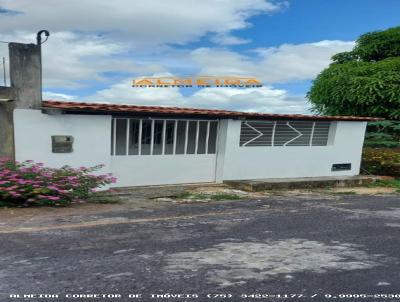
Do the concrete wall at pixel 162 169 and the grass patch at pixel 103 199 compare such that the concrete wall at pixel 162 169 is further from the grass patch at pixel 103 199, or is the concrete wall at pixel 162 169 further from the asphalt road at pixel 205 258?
the asphalt road at pixel 205 258

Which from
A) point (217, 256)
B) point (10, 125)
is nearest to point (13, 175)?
point (10, 125)

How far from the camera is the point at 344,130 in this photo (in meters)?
15.3

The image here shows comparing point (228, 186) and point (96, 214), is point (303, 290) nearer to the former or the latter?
point (96, 214)

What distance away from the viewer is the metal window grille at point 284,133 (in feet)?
45.0

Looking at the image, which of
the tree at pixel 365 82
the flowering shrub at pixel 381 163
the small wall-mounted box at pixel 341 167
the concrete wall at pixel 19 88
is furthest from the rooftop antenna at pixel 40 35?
the tree at pixel 365 82

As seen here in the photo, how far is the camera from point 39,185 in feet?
28.2

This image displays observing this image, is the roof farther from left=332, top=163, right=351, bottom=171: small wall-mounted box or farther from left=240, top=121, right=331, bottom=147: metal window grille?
left=332, top=163, right=351, bottom=171: small wall-mounted box

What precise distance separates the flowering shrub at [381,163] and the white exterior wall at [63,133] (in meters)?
11.1

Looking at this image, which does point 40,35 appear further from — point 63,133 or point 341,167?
point 341,167

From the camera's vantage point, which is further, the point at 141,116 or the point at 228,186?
the point at 228,186

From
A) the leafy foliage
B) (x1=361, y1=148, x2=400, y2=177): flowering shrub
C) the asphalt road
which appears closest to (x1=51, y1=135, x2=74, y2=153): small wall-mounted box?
the asphalt road

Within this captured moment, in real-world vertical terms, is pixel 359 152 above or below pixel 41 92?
below

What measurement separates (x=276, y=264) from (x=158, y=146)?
8.06 meters

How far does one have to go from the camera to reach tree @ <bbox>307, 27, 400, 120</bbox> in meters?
23.9
